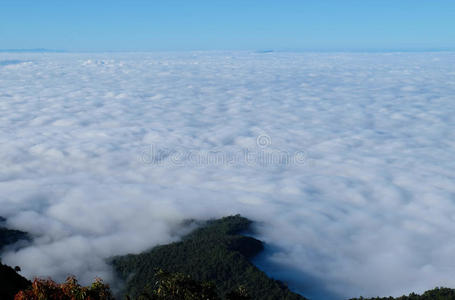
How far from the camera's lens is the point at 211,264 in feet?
386

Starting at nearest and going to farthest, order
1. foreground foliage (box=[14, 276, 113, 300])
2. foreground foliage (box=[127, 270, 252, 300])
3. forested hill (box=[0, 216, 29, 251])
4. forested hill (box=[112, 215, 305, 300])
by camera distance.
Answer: foreground foliage (box=[14, 276, 113, 300]) → foreground foliage (box=[127, 270, 252, 300]) → forested hill (box=[112, 215, 305, 300]) → forested hill (box=[0, 216, 29, 251])

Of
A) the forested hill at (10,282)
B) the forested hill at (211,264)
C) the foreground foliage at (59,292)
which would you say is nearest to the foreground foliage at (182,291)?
the foreground foliage at (59,292)

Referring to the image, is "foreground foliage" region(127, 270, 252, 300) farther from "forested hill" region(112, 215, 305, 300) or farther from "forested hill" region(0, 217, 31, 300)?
"forested hill" region(112, 215, 305, 300)

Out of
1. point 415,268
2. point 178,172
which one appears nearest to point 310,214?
point 415,268

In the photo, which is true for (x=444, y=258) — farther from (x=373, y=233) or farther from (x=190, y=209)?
(x=190, y=209)

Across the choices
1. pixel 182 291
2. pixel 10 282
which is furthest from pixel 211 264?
pixel 182 291

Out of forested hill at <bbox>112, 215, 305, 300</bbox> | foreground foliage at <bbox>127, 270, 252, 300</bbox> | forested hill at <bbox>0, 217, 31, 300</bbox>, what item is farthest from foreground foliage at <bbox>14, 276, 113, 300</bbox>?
forested hill at <bbox>112, 215, 305, 300</bbox>

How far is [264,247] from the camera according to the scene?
14950 cm

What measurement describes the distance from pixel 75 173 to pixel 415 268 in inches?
5652

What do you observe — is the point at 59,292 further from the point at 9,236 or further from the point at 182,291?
the point at 9,236

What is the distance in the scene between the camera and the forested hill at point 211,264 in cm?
10944

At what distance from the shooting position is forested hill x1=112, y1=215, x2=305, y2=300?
109m

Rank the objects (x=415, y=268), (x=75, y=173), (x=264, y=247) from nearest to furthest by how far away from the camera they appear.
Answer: (x=415, y=268) < (x=264, y=247) < (x=75, y=173)

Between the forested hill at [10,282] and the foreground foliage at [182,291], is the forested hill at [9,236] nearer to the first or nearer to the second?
the forested hill at [10,282]
